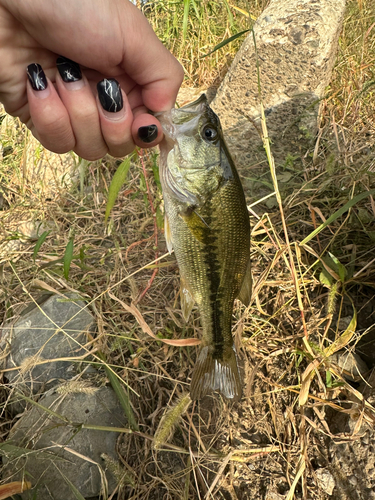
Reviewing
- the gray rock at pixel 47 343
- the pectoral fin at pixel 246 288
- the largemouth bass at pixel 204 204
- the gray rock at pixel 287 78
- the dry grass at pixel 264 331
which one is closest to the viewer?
the largemouth bass at pixel 204 204

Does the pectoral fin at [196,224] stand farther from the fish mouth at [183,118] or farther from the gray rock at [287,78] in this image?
the gray rock at [287,78]

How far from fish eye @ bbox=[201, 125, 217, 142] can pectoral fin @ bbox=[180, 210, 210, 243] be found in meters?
0.31

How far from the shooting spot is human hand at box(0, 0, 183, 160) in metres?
1.43

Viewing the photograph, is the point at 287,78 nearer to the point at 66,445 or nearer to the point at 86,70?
the point at 86,70

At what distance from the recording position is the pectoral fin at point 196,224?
61.2 inches

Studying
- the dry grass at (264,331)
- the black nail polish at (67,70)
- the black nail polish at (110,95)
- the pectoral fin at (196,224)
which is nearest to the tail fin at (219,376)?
the dry grass at (264,331)

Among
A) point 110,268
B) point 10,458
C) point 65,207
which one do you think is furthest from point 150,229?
point 10,458

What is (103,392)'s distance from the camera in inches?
90.4

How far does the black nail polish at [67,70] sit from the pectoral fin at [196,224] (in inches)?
27.9

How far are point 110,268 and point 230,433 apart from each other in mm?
1475

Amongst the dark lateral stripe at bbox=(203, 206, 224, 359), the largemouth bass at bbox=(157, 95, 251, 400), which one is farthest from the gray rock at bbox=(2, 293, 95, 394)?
the largemouth bass at bbox=(157, 95, 251, 400)

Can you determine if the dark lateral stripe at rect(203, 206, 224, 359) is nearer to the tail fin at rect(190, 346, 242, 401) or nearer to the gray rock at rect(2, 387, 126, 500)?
the tail fin at rect(190, 346, 242, 401)

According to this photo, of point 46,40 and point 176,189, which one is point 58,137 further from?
point 176,189

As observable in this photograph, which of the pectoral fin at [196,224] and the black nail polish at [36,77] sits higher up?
the black nail polish at [36,77]
